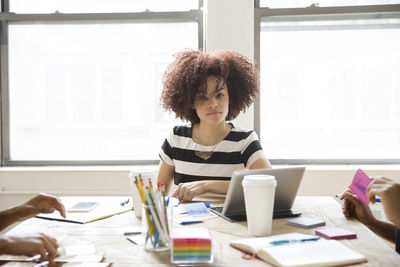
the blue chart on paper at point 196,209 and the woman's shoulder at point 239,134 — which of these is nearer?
the blue chart on paper at point 196,209

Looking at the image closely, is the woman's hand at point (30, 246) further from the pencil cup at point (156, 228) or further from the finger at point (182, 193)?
the finger at point (182, 193)

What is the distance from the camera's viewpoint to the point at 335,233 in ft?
3.62

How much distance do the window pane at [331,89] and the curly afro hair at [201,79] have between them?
2.31 ft

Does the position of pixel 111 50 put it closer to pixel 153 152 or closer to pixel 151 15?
pixel 151 15

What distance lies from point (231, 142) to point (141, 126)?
1.09 metres

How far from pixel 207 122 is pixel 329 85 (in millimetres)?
1232

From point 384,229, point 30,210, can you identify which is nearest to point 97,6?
point 30,210

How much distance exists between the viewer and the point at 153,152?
2826 millimetres

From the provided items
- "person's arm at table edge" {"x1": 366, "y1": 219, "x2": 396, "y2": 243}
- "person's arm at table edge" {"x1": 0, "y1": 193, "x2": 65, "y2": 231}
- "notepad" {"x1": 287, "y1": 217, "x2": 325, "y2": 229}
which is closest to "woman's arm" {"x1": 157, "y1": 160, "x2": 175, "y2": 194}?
"person's arm at table edge" {"x1": 0, "y1": 193, "x2": 65, "y2": 231}

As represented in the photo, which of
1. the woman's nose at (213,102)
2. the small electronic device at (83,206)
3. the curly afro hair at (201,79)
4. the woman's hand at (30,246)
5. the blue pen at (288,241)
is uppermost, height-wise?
the curly afro hair at (201,79)

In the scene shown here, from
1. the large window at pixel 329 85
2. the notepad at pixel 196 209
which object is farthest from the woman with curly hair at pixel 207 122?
the large window at pixel 329 85

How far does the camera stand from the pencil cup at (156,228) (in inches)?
39.1

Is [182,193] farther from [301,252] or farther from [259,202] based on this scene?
[301,252]

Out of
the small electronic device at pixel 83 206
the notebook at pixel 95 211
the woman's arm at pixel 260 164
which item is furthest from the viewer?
the woman's arm at pixel 260 164
